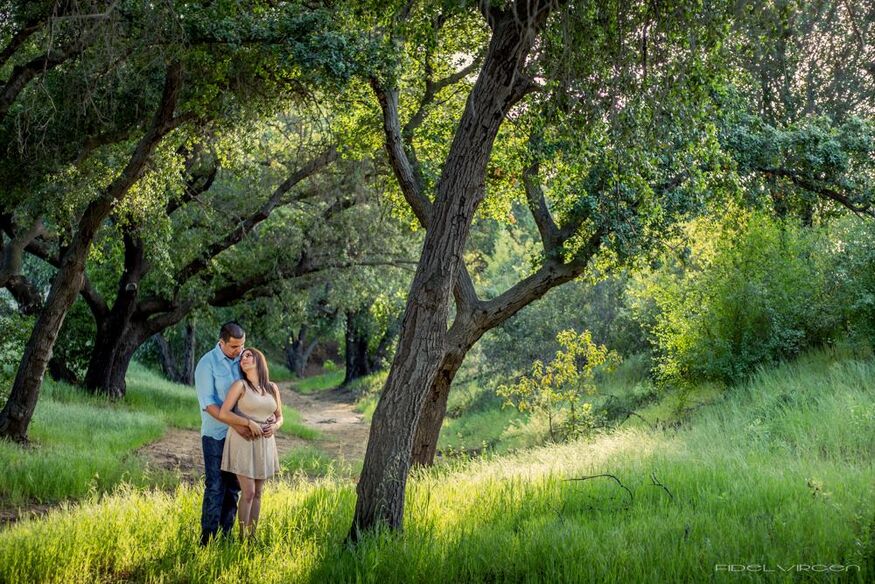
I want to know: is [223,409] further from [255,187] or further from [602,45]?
[255,187]

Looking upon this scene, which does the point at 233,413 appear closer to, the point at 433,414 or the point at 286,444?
the point at 433,414

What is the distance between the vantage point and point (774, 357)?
1460 cm

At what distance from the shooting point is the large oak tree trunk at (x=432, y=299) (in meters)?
6.39

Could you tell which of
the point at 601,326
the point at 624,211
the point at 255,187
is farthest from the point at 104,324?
the point at 624,211

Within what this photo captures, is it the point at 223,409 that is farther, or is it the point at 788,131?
the point at 788,131

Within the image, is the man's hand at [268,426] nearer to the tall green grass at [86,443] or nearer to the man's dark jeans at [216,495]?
the man's dark jeans at [216,495]

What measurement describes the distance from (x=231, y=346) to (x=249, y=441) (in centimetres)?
83

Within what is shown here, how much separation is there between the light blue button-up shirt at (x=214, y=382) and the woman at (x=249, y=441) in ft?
0.44

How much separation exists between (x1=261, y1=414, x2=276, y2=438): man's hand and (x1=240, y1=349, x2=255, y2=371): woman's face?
0.48 metres

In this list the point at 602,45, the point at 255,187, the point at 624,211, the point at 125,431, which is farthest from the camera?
the point at 255,187

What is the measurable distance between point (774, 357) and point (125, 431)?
12125mm

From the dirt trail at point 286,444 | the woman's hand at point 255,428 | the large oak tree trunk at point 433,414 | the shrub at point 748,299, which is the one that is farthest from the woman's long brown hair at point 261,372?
the shrub at point 748,299

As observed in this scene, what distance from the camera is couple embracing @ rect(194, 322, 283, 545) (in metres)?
6.45

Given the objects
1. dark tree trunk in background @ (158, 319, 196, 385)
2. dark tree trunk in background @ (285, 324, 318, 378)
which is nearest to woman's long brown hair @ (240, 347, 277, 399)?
dark tree trunk in background @ (158, 319, 196, 385)
